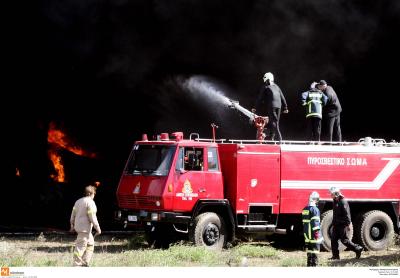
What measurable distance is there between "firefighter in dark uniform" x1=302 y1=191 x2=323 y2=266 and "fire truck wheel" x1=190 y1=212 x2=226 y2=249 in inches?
120

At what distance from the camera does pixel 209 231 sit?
52.2 ft

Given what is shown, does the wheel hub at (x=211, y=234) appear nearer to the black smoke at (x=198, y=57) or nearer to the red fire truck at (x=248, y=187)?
the red fire truck at (x=248, y=187)

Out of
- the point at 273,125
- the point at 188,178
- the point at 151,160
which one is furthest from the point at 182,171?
the point at 273,125

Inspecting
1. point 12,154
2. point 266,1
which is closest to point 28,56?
point 12,154

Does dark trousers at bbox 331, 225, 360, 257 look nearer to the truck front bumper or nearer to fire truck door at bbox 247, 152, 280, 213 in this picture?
fire truck door at bbox 247, 152, 280, 213

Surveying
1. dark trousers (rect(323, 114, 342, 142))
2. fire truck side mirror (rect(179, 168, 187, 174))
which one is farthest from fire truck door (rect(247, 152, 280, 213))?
dark trousers (rect(323, 114, 342, 142))

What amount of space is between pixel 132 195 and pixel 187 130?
13.8 metres

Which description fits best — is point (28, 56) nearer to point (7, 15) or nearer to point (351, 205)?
point (7, 15)

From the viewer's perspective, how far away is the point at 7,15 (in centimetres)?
2914

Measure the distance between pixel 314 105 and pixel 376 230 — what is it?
380 centimetres

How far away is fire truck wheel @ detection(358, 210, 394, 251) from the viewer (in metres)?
17.5

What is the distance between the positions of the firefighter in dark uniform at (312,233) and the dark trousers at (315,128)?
196 inches
